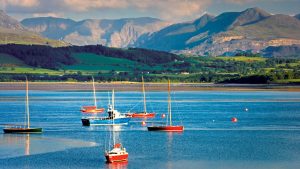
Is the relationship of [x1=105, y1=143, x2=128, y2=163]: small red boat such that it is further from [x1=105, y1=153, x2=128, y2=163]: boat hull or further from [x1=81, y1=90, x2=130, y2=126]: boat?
[x1=81, y1=90, x2=130, y2=126]: boat

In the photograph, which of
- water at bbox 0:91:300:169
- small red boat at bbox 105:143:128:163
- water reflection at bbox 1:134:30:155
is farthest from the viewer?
water reflection at bbox 1:134:30:155

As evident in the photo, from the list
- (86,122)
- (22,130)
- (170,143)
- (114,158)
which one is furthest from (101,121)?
(114,158)

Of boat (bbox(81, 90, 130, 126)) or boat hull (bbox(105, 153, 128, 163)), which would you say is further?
boat (bbox(81, 90, 130, 126))

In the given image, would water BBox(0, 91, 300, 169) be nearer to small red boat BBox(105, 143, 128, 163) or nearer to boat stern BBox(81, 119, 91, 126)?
small red boat BBox(105, 143, 128, 163)

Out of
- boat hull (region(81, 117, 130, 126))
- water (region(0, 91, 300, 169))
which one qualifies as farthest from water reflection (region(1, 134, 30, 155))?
boat hull (region(81, 117, 130, 126))

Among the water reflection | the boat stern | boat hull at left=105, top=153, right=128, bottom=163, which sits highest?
the boat stern

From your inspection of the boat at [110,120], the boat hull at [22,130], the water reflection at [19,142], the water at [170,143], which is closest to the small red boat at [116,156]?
the water at [170,143]

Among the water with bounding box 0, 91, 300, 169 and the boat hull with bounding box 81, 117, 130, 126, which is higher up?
the boat hull with bounding box 81, 117, 130, 126

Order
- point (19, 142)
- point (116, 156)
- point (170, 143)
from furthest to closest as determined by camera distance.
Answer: point (19, 142) < point (170, 143) < point (116, 156)

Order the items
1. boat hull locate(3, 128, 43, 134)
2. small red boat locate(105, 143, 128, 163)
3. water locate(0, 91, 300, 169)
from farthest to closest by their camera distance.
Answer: boat hull locate(3, 128, 43, 134), water locate(0, 91, 300, 169), small red boat locate(105, 143, 128, 163)

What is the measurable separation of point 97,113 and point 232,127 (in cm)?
4013

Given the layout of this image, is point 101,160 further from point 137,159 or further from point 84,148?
point 84,148

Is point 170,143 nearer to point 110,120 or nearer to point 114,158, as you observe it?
point 114,158

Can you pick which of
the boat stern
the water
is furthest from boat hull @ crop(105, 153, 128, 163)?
the boat stern
